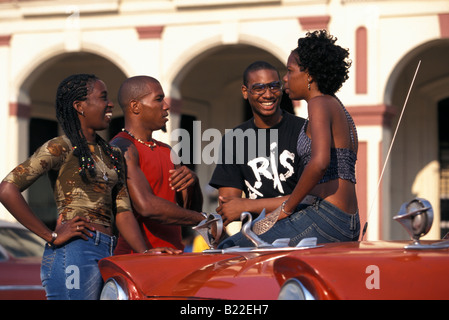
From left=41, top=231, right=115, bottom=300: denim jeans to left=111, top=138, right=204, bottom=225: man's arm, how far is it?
A: 0.43 m

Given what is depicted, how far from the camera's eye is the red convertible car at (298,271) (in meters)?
2.30

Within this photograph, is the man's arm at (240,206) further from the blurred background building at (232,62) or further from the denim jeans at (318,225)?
the blurred background building at (232,62)

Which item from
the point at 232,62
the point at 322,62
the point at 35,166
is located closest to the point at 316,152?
Answer: the point at 322,62

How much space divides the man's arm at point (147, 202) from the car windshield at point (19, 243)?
4.21 metres

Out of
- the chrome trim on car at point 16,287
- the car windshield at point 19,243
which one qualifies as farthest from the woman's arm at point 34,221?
the car windshield at point 19,243

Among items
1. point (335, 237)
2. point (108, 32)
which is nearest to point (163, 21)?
point (108, 32)

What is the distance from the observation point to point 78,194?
12.1 feet

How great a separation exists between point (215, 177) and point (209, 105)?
12.1 meters

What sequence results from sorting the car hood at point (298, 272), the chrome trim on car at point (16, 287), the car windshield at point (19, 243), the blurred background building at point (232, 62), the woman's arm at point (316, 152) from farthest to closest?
1. the blurred background building at point (232, 62)
2. the car windshield at point (19, 243)
3. the chrome trim on car at point (16, 287)
4. the woman's arm at point (316, 152)
5. the car hood at point (298, 272)

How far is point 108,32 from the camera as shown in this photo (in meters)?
14.0

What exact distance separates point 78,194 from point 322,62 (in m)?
1.13

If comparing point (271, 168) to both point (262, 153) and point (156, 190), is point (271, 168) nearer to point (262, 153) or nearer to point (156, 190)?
point (262, 153)

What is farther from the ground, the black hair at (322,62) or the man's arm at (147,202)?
the black hair at (322,62)
